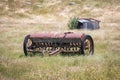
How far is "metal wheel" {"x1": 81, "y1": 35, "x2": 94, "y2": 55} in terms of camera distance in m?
23.6

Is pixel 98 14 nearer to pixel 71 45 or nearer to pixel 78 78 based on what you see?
pixel 71 45

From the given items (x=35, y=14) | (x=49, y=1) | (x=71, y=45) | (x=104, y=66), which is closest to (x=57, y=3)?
(x=49, y=1)

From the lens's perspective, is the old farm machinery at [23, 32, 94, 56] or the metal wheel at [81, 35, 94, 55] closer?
the metal wheel at [81, 35, 94, 55]

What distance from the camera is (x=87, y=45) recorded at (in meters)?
24.7

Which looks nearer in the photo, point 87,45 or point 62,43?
point 87,45

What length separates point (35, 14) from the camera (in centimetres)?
9669

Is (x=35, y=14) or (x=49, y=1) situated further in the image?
(x=49, y=1)

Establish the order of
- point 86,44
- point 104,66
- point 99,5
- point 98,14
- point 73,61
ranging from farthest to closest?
point 99,5 → point 98,14 → point 86,44 → point 73,61 → point 104,66

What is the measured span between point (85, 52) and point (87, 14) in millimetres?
72310

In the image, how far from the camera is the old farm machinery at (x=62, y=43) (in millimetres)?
23859

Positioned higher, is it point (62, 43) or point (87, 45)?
point (62, 43)

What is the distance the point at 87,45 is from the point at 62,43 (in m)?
1.71

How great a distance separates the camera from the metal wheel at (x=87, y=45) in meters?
23.6

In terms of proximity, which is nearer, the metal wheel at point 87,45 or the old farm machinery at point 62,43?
the metal wheel at point 87,45
